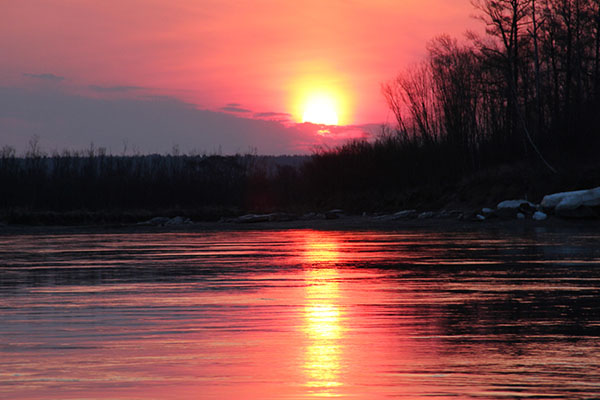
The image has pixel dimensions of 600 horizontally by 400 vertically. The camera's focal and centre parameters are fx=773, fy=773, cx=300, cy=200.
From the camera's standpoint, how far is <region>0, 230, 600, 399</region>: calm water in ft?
18.9

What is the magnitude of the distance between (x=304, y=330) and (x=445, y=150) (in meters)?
43.6

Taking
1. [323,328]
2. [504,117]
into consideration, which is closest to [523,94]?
[504,117]

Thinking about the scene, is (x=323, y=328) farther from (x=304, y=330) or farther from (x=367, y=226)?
(x=367, y=226)

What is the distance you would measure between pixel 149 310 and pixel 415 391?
5.04m

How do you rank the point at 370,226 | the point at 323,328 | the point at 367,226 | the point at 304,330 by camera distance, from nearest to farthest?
the point at 304,330 → the point at 323,328 → the point at 370,226 → the point at 367,226

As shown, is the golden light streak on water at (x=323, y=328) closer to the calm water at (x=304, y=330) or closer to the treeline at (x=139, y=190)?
the calm water at (x=304, y=330)

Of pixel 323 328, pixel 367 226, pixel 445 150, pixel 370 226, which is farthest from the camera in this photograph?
pixel 445 150

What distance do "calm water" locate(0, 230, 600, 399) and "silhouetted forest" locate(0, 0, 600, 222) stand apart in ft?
103

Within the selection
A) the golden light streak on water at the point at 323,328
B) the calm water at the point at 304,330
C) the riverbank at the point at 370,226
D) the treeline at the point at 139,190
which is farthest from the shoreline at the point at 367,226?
the golden light streak on water at the point at 323,328

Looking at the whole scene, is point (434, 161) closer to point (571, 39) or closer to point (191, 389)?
point (571, 39)

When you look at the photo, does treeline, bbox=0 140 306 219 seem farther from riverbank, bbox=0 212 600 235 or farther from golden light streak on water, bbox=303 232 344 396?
golden light streak on water, bbox=303 232 344 396

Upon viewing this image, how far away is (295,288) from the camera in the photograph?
11.9 m

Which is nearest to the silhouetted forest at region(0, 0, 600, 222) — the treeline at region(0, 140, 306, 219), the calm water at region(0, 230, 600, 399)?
the treeline at region(0, 140, 306, 219)

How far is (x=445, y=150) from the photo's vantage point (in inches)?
1987
